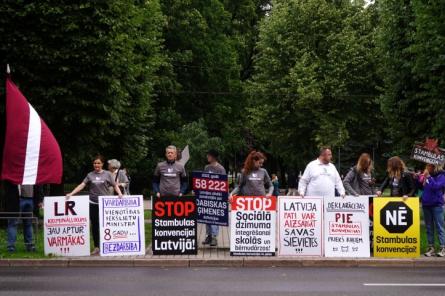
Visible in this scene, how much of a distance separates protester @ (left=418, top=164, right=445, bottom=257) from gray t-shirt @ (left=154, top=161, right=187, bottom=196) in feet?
15.6

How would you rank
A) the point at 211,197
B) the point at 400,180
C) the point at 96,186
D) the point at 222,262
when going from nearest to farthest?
the point at 222,262 < the point at 96,186 < the point at 400,180 < the point at 211,197

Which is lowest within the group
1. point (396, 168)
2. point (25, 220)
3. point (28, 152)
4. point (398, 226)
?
point (398, 226)

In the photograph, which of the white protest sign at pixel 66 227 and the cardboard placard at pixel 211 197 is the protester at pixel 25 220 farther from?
the cardboard placard at pixel 211 197

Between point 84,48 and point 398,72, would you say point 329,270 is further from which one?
point 398,72

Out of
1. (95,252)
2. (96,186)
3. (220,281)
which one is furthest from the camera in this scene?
(96,186)

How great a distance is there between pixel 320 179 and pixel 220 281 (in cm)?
431

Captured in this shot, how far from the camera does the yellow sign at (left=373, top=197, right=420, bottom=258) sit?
50.5 ft

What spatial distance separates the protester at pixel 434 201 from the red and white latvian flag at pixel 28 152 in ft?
23.3

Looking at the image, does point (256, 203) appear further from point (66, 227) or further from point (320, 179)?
point (66, 227)

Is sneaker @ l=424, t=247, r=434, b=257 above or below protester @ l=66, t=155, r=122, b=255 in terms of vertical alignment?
below

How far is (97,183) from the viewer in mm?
16266

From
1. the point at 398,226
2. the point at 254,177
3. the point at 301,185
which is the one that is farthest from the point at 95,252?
the point at 398,226

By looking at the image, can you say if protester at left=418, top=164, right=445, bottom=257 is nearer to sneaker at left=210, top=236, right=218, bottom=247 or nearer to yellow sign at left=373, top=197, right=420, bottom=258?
yellow sign at left=373, top=197, right=420, bottom=258

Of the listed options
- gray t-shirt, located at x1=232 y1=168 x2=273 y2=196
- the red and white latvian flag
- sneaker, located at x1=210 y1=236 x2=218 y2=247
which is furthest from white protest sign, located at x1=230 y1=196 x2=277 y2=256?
the red and white latvian flag
